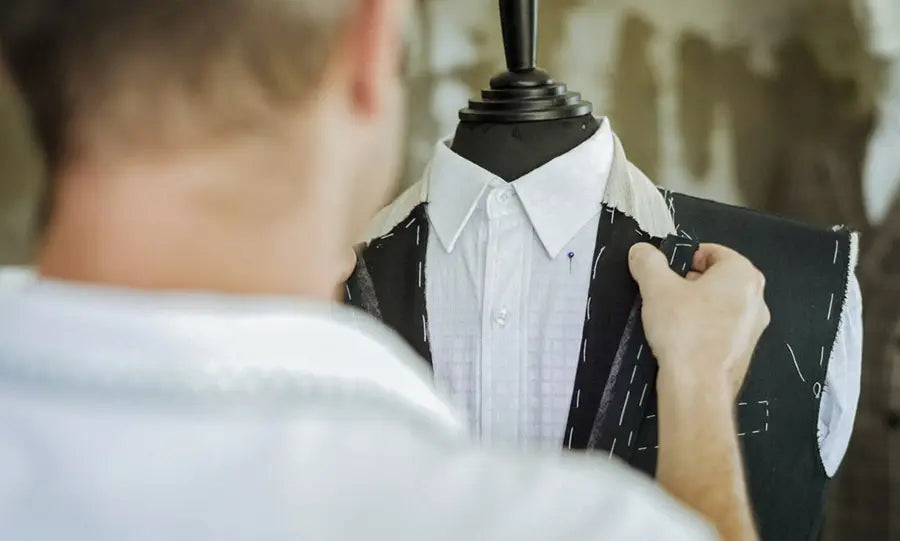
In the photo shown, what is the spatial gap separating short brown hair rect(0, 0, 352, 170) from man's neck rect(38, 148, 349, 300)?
13 mm

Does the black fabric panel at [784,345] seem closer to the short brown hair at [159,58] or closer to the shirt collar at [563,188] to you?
the shirt collar at [563,188]

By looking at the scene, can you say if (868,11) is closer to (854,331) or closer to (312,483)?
(854,331)

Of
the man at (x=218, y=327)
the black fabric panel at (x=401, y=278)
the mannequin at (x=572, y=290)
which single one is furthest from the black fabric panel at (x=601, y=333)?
the man at (x=218, y=327)

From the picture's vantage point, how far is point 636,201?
0.63 m

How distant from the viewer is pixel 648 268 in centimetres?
→ 60

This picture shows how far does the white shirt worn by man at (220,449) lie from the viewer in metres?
0.27

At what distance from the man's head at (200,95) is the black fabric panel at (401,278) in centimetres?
34

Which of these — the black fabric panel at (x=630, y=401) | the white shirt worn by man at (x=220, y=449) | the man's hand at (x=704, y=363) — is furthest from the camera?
the black fabric panel at (x=630, y=401)

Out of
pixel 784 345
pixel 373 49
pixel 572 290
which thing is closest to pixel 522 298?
pixel 572 290

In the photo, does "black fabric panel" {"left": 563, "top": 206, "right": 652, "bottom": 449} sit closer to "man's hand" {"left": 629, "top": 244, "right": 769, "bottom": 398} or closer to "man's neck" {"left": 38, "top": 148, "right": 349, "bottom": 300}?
"man's hand" {"left": 629, "top": 244, "right": 769, "bottom": 398}

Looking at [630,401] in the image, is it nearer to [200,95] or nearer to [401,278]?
[401,278]

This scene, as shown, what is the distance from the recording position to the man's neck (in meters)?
0.29

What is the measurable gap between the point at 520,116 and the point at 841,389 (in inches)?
11.3

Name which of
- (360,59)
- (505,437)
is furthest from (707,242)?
(360,59)
